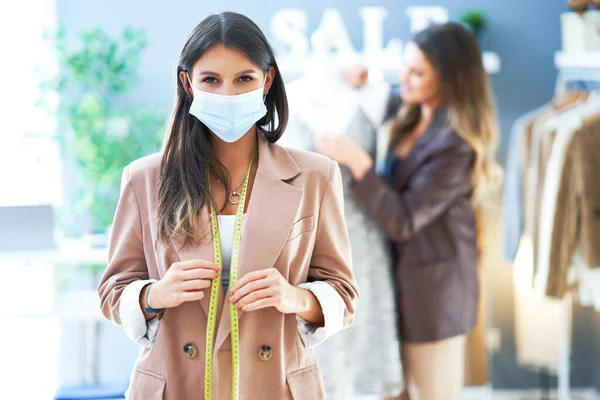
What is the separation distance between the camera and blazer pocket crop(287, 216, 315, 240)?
156cm

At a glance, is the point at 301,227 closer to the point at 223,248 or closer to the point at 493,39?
the point at 223,248

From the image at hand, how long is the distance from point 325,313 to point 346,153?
1.40 meters

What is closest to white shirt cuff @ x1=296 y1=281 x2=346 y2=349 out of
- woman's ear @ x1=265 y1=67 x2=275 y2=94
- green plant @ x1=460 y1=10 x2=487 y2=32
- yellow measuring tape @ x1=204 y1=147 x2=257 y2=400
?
yellow measuring tape @ x1=204 y1=147 x2=257 y2=400

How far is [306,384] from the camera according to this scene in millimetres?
1584

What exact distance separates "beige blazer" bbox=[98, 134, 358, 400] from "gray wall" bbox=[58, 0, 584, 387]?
227cm

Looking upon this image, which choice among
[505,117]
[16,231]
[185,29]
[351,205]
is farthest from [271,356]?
[505,117]

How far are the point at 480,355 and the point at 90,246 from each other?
1.85 meters

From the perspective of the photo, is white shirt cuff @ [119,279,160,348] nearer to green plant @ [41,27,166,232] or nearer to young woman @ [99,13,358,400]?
young woman @ [99,13,358,400]

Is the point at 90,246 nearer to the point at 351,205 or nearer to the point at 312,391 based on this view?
the point at 351,205

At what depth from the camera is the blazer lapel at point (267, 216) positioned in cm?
151

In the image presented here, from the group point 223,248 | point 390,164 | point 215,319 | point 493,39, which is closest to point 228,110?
point 223,248

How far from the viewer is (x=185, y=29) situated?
4.00m

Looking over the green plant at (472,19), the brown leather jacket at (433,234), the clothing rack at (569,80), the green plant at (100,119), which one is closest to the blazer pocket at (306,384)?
the brown leather jacket at (433,234)

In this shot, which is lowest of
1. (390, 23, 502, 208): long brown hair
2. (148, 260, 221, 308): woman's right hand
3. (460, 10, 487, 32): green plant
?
(148, 260, 221, 308): woman's right hand
